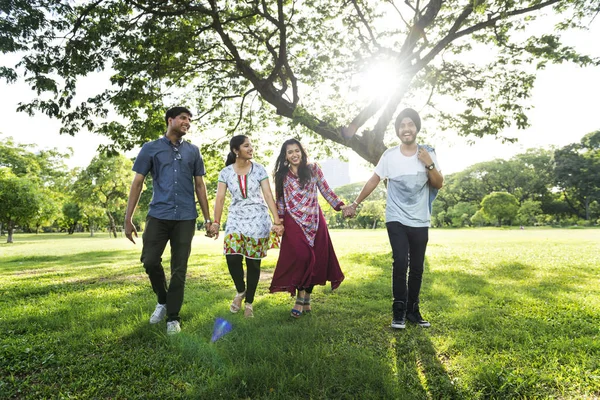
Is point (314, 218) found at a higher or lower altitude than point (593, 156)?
lower

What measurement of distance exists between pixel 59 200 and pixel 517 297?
156 feet

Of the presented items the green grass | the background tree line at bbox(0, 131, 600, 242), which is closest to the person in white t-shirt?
the green grass

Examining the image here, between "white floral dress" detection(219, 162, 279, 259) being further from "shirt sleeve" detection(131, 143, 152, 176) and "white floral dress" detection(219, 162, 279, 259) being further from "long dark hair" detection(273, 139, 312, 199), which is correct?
"shirt sleeve" detection(131, 143, 152, 176)

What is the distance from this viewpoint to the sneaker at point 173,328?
392cm

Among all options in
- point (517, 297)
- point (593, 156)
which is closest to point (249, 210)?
point (517, 297)

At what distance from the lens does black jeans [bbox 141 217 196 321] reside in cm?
427

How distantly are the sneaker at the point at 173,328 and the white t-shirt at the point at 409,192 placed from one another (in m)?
2.79

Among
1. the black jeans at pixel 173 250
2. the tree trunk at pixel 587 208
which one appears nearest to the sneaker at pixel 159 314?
the black jeans at pixel 173 250

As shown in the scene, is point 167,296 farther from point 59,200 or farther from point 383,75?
point 59,200

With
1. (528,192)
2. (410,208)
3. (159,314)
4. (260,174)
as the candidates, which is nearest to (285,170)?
(260,174)

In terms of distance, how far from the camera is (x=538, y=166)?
71.8 m

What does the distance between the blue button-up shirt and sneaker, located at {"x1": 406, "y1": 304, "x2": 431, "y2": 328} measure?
294 centimetres

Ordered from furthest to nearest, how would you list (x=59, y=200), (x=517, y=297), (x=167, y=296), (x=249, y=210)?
(x=59, y=200), (x=517, y=297), (x=249, y=210), (x=167, y=296)

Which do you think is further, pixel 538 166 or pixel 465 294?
pixel 538 166
